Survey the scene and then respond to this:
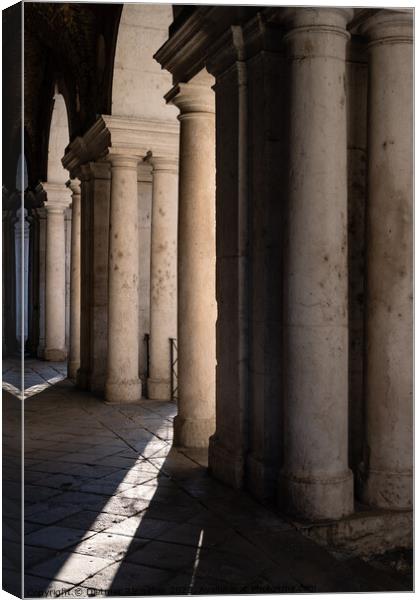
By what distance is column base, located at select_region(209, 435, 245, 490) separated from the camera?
5.85m

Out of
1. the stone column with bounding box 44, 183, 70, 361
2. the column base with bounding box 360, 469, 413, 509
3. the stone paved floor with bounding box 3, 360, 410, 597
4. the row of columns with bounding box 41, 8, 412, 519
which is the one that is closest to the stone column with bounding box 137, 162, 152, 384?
the stone paved floor with bounding box 3, 360, 410, 597

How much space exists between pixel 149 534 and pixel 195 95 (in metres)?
4.54

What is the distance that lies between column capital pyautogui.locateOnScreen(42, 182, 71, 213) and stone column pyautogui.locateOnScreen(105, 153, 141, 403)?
660 centimetres

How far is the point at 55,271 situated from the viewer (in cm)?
1681

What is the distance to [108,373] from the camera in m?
10.7

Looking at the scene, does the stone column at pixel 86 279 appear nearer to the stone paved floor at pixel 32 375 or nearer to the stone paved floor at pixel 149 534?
the stone paved floor at pixel 32 375

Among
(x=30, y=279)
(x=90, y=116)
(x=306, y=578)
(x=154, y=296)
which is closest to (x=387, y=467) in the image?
(x=306, y=578)

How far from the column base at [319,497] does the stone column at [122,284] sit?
5710 millimetres

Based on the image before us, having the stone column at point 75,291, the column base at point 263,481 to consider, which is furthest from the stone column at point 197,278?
the stone column at point 75,291

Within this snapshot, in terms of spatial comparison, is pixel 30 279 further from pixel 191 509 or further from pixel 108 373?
pixel 191 509

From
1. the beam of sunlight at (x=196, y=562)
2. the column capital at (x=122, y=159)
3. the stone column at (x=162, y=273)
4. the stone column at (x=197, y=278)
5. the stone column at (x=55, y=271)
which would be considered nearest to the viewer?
the beam of sunlight at (x=196, y=562)

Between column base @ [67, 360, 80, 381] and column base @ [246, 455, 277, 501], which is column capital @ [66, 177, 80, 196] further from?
column base @ [246, 455, 277, 501]

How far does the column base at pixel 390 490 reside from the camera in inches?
206

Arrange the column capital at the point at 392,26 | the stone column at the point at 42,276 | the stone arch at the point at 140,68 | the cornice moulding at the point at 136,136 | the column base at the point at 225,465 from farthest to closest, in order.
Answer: the stone column at the point at 42,276
the cornice moulding at the point at 136,136
the stone arch at the point at 140,68
the column base at the point at 225,465
the column capital at the point at 392,26
